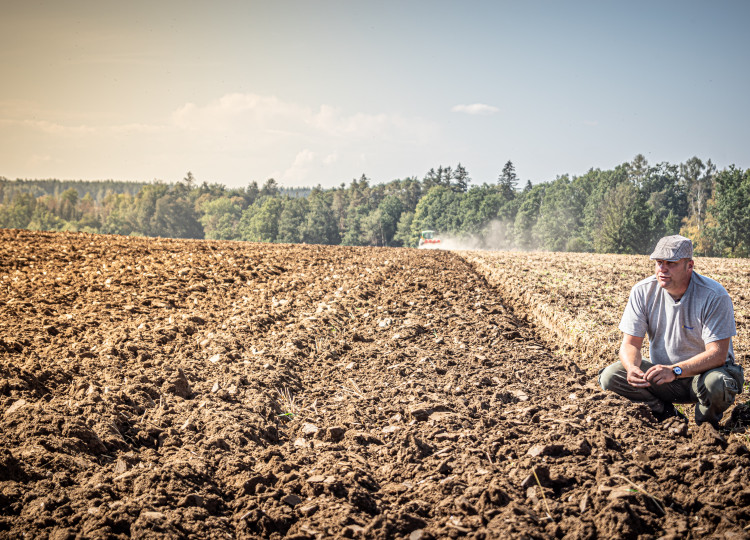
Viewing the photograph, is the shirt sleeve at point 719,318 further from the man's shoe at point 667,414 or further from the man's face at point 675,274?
the man's shoe at point 667,414

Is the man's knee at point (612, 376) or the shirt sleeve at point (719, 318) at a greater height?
the shirt sleeve at point (719, 318)

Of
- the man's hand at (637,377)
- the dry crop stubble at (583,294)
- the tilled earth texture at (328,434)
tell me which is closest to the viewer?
the tilled earth texture at (328,434)

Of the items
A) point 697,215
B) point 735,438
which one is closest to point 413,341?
point 735,438

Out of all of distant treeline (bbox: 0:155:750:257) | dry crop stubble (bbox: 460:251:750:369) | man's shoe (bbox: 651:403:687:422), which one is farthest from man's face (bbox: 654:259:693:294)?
distant treeline (bbox: 0:155:750:257)

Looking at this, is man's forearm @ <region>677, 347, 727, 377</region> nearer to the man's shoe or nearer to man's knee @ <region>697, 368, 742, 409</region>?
man's knee @ <region>697, 368, 742, 409</region>

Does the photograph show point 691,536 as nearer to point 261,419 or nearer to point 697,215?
point 261,419

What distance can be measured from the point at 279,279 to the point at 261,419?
627 centimetres

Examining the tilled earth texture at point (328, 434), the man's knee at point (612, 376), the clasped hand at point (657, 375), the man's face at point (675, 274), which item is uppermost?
the man's face at point (675, 274)

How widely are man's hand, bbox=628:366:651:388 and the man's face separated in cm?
72

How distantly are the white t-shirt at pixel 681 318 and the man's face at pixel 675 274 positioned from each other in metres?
0.08

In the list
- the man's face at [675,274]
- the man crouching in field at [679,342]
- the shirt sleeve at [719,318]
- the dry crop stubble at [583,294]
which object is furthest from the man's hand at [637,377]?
the dry crop stubble at [583,294]

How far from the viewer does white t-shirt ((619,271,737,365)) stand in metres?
4.26

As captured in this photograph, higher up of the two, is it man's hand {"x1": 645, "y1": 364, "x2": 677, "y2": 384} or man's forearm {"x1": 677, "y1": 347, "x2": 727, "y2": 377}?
man's forearm {"x1": 677, "y1": 347, "x2": 727, "y2": 377}

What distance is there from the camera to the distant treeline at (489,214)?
56.1 meters
